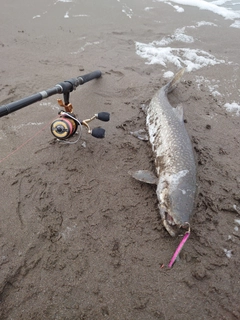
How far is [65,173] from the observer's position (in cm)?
332

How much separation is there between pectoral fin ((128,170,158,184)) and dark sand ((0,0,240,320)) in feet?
0.41

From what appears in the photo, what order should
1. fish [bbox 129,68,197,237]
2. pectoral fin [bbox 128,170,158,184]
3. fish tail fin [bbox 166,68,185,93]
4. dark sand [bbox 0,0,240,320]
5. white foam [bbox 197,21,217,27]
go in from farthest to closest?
white foam [bbox 197,21,217,27], fish tail fin [bbox 166,68,185,93], pectoral fin [bbox 128,170,158,184], fish [bbox 129,68,197,237], dark sand [bbox 0,0,240,320]

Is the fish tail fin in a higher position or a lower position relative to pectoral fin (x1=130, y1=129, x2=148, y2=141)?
higher

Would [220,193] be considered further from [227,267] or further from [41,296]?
[41,296]

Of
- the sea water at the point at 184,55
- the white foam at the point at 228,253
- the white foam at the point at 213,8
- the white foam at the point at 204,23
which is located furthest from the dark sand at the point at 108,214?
the white foam at the point at 213,8

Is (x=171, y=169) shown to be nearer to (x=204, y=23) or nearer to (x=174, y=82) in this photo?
(x=174, y=82)

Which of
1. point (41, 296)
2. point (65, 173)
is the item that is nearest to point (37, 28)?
point (65, 173)

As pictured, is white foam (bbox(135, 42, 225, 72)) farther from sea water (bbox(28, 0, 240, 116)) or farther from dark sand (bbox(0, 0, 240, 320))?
dark sand (bbox(0, 0, 240, 320))

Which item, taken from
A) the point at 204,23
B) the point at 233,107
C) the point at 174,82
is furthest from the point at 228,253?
the point at 204,23

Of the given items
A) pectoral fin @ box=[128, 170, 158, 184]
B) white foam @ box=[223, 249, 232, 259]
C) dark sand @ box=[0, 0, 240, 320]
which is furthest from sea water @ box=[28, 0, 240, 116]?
white foam @ box=[223, 249, 232, 259]

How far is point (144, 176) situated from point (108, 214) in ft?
2.54

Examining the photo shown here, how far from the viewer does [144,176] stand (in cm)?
332

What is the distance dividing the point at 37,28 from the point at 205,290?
821cm

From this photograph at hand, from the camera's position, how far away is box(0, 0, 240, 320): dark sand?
2.34m
